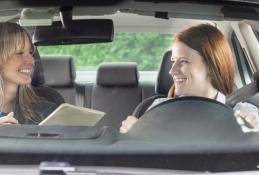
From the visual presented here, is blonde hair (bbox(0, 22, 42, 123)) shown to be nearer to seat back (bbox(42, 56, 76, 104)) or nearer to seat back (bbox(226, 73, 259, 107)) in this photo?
seat back (bbox(42, 56, 76, 104))

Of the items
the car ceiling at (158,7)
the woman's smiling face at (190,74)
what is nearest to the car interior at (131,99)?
the car ceiling at (158,7)

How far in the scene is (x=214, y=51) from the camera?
3.18 meters

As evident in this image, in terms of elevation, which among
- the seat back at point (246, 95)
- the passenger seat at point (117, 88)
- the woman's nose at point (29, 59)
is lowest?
the passenger seat at point (117, 88)

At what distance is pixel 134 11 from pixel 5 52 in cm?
71

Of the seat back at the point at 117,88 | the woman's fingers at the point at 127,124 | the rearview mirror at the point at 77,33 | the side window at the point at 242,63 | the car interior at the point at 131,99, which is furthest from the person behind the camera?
the side window at the point at 242,63

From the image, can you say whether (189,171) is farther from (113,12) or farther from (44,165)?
(113,12)

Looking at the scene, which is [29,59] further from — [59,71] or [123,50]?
[59,71]

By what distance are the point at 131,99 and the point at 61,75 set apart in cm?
50

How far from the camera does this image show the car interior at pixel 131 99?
2391 mm

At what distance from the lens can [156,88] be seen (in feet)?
13.3

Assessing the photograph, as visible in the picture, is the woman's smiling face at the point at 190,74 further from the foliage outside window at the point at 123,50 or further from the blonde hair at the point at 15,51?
the blonde hair at the point at 15,51

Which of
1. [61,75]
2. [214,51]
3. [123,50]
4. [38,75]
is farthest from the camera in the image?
[61,75]

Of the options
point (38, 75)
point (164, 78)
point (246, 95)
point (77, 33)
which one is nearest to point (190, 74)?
point (246, 95)

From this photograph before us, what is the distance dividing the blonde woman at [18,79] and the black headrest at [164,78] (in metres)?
0.68
